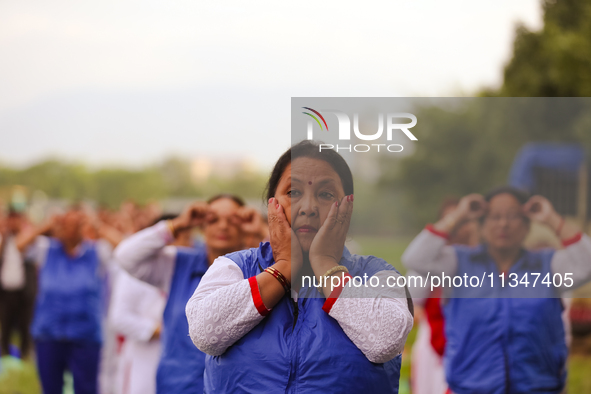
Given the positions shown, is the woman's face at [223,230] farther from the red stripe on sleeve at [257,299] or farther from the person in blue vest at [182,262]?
the red stripe on sleeve at [257,299]

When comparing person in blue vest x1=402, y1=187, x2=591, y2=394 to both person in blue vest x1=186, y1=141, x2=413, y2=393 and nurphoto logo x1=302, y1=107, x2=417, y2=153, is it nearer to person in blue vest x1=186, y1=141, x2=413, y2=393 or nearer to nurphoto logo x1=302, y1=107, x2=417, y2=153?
nurphoto logo x1=302, y1=107, x2=417, y2=153

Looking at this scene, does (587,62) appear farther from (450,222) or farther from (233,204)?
(233,204)

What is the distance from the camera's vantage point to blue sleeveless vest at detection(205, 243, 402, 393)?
64.8 inches

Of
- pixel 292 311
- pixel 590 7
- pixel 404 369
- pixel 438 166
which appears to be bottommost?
pixel 404 369

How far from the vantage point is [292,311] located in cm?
174

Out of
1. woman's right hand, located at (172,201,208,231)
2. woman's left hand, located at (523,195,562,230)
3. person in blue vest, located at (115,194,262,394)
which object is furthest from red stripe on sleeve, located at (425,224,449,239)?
woman's right hand, located at (172,201,208,231)

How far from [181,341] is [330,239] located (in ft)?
4.77

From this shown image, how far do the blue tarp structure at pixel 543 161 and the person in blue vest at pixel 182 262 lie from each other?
494 cm

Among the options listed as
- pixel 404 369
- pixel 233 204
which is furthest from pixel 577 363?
pixel 233 204

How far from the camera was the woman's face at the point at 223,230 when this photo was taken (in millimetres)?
2918

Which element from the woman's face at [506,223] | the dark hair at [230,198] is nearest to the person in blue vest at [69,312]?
the dark hair at [230,198]

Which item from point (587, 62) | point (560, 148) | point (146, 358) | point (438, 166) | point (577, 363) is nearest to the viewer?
point (146, 358)

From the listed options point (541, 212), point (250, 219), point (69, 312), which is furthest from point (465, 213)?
point (69, 312)

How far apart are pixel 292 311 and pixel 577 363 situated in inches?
265
